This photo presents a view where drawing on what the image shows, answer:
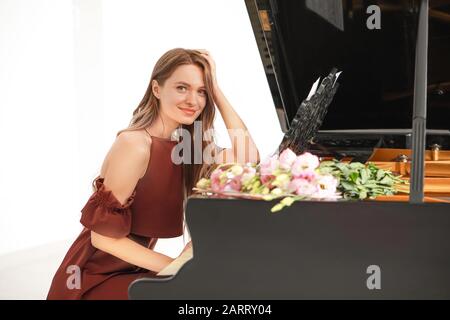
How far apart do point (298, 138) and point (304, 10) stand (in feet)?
2.33

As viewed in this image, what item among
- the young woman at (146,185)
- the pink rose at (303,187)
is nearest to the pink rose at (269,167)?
the pink rose at (303,187)

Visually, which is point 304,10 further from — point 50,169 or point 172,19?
point 50,169

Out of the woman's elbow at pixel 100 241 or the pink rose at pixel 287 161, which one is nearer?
Answer: the pink rose at pixel 287 161

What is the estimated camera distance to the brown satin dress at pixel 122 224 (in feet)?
8.13

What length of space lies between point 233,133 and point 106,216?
93cm

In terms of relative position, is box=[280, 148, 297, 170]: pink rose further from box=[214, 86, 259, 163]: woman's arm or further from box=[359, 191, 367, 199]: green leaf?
box=[214, 86, 259, 163]: woman's arm

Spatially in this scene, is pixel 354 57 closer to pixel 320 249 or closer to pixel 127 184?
pixel 127 184

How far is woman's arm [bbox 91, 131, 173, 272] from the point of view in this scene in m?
2.55

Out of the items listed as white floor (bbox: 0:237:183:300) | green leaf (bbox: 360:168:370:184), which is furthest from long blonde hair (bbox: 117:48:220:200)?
white floor (bbox: 0:237:183:300)

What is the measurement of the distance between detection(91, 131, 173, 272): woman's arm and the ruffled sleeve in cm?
4

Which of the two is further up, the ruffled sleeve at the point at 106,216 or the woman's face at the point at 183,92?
the woman's face at the point at 183,92

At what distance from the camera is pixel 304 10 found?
2600 millimetres

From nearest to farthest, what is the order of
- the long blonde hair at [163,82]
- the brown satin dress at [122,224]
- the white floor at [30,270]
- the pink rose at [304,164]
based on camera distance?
the pink rose at [304,164], the brown satin dress at [122,224], the long blonde hair at [163,82], the white floor at [30,270]

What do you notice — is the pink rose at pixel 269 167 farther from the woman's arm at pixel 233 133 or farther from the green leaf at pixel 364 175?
the woman's arm at pixel 233 133
